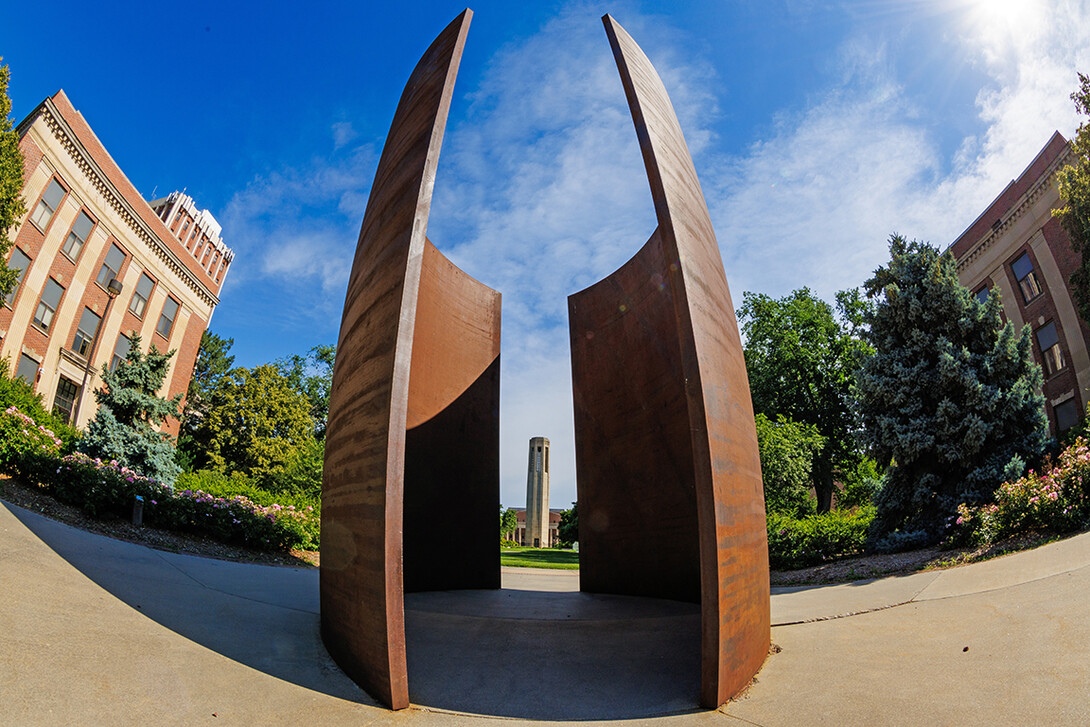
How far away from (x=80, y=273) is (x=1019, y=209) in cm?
3703

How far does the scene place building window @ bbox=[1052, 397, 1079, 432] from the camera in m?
18.2

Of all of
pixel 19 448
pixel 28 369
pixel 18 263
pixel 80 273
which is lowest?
pixel 19 448

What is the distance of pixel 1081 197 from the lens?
13586 mm

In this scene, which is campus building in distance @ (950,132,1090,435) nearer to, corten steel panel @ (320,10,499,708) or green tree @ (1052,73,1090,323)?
green tree @ (1052,73,1090,323)

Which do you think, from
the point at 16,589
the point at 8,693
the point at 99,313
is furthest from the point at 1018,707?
the point at 99,313

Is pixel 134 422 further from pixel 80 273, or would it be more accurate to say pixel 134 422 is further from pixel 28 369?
pixel 80 273

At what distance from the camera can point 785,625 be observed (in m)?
4.97

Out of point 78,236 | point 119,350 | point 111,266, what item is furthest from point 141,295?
point 78,236

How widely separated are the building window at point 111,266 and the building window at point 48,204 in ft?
10.0

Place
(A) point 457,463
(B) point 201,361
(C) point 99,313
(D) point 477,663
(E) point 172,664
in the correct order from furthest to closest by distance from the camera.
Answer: (B) point 201,361, (C) point 99,313, (A) point 457,463, (D) point 477,663, (E) point 172,664

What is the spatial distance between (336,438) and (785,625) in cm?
438

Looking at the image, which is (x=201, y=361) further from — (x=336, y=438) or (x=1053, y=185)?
(x=1053, y=185)

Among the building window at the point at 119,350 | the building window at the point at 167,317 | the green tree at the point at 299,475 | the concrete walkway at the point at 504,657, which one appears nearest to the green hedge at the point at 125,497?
the concrete walkway at the point at 504,657

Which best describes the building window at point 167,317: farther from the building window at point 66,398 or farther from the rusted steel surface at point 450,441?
the rusted steel surface at point 450,441
